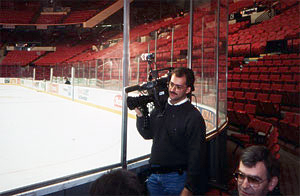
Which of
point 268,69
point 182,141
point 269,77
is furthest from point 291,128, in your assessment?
point 268,69

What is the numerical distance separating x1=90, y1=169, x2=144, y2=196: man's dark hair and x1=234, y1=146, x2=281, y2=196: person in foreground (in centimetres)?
69

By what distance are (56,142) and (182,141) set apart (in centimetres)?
250

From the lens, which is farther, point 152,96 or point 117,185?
point 152,96

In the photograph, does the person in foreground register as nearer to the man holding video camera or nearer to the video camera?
the man holding video camera

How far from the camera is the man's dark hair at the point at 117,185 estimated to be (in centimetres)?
66

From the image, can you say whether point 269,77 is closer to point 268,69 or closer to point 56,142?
point 268,69

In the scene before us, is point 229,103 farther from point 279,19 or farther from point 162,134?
point 279,19

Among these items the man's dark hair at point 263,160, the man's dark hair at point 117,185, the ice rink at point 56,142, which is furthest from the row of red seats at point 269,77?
the man's dark hair at point 117,185

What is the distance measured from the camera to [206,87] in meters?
3.55

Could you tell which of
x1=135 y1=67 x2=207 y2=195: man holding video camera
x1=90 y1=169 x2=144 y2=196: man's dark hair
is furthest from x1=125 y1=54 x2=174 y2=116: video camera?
x1=90 y1=169 x2=144 y2=196: man's dark hair

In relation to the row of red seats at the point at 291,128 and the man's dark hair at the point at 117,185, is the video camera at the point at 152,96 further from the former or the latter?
the row of red seats at the point at 291,128

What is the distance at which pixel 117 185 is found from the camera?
2.17ft

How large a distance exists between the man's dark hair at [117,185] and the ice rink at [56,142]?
5.21ft

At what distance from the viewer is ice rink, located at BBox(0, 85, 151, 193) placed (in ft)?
7.80
